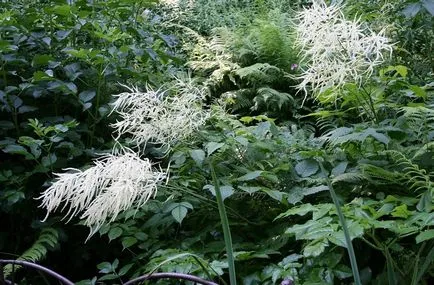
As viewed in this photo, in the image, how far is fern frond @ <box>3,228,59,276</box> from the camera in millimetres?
2000

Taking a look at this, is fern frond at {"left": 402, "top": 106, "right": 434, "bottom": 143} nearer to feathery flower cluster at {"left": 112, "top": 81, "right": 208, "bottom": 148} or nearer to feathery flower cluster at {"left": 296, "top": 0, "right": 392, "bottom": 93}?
feathery flower cluster at {"left": 296, "top": 0, "right": 392, "bottom": 93}

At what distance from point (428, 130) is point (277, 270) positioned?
80 centimetres

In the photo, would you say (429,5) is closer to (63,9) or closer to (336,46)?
(336,46)

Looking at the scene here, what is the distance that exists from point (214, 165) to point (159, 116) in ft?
1.05

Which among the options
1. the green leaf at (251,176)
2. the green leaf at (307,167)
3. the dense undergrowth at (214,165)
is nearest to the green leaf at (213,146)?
the dense undergrowth at (214,165)

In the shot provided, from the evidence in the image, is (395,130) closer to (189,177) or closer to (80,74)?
(189,177)

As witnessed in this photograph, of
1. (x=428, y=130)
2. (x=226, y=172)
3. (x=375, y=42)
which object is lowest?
(x=226, y=172)

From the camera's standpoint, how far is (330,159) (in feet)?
6.38

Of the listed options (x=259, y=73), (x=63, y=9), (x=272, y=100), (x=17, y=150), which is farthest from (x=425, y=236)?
(x=259, y=73)

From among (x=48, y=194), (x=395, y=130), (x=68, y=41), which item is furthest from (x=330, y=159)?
(x=68, y=41)

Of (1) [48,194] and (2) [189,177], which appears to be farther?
(2) [189,177]

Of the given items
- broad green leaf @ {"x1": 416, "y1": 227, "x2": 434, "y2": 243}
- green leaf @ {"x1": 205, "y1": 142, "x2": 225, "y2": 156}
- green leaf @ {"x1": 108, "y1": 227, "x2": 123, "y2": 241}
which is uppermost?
broad green leaf @ {"x1": 416, "y1": 227, "x2": 434, "y2": 243}

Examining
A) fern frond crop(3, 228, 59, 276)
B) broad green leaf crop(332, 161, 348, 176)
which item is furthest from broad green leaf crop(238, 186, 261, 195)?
fern frond crop(3, 228, 59, 276)

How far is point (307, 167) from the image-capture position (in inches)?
74.0
